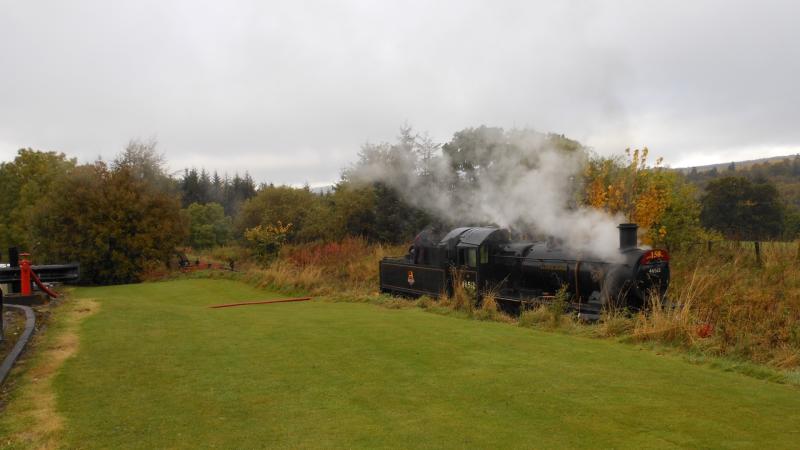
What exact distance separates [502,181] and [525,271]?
519 centimetres

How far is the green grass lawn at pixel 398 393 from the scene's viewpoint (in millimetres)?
4176

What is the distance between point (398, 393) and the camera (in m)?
5.22

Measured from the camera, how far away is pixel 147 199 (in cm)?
2162

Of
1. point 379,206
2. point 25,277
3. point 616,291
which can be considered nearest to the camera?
point 616,291

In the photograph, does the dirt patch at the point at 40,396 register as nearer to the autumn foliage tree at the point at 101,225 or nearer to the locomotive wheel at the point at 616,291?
the locomotive wheel at the point at 616,291

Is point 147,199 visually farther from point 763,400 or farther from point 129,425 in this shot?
point 763,400

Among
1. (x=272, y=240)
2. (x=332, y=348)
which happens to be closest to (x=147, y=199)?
(x=272, y=240)

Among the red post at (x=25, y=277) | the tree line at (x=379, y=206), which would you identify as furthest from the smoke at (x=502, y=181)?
the red post at (x=25, y=277)

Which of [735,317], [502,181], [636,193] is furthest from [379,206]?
[735,317]

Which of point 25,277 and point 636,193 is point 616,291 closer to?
point 636,193

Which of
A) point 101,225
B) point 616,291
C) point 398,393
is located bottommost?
point 398,393

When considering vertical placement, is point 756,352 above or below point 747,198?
below

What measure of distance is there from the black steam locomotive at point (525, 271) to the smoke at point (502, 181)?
42cm

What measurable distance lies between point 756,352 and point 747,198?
81.4 feet
